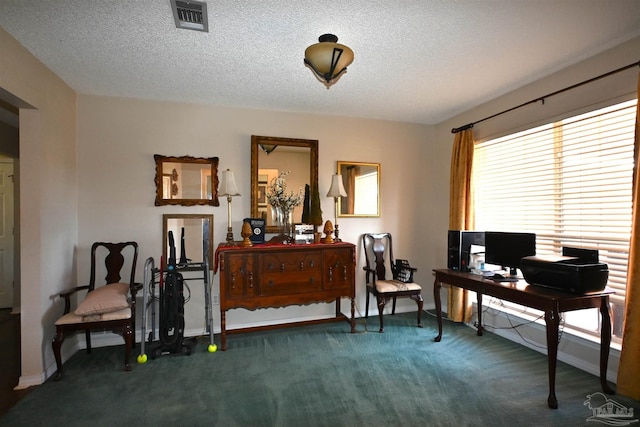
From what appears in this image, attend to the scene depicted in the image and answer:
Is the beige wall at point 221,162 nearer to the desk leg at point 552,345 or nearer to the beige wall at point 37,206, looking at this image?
the beige wall at point 37,206

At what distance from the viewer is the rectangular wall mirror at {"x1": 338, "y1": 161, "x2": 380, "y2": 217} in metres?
3.92

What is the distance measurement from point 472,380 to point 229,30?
315 cm

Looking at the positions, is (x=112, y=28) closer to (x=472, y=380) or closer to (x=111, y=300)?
(x=111, y=300)

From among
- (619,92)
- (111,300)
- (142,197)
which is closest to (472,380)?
(619,92)

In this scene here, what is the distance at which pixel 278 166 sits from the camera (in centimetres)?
364

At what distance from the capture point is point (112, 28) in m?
2.05

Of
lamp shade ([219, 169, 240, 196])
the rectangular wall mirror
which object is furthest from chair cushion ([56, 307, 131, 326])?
the rectangular wall mirror

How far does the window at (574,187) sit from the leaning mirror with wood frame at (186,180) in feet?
10.4

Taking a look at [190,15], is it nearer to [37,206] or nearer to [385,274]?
[37,206]

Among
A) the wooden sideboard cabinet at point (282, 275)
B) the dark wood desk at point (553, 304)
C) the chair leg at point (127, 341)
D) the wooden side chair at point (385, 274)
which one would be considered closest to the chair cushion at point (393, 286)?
the wooden side chair at point (385, 274)

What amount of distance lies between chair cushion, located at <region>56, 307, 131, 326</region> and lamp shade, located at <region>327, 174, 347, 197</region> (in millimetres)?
2317

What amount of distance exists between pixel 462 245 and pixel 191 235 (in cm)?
287

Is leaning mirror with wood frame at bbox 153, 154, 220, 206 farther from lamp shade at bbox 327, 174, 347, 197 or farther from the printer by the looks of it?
the printer

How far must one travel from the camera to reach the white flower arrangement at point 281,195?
11.8ft
